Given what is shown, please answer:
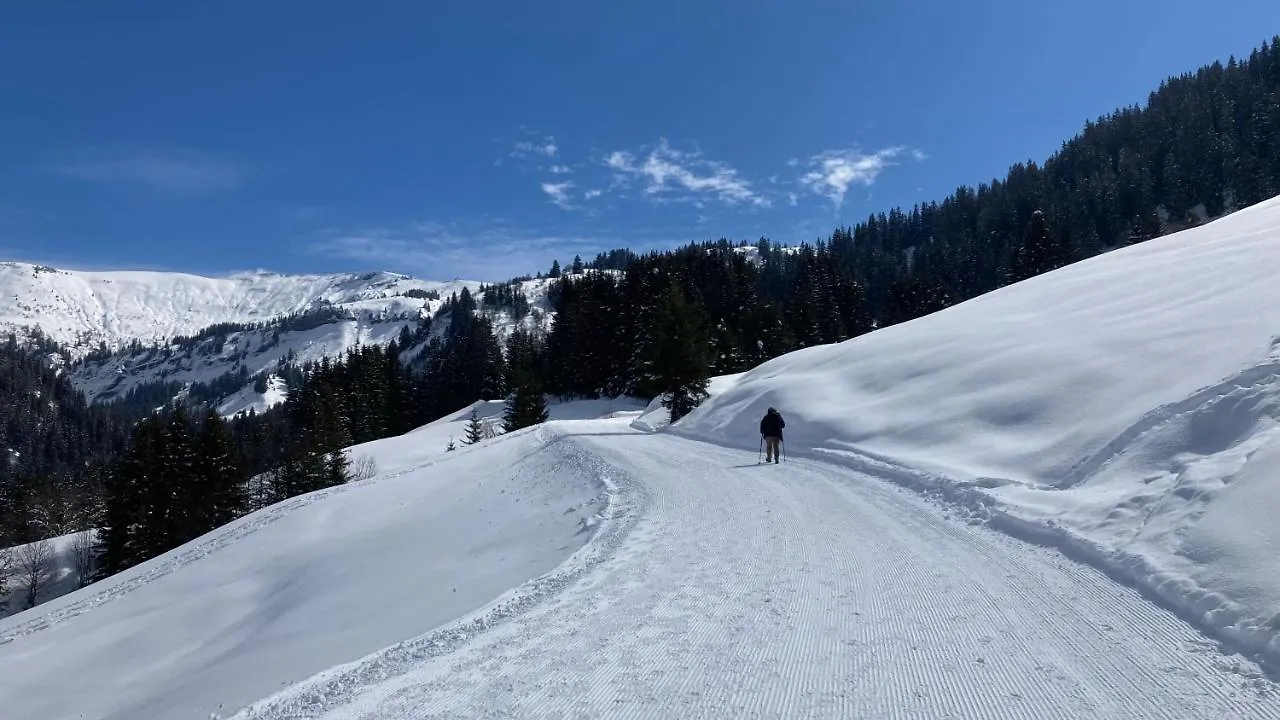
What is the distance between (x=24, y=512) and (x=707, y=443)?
84.6 m

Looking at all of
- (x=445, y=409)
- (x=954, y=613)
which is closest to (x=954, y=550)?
(x=954, y=613)

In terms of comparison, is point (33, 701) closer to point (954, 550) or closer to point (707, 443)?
point (954, 550)

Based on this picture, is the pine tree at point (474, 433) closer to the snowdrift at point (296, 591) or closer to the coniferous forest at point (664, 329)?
the coniferous forest at point (664, 329)

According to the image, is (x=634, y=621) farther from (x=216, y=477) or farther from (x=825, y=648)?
(x=216, y=477)

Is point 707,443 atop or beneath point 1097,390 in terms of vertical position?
beneath

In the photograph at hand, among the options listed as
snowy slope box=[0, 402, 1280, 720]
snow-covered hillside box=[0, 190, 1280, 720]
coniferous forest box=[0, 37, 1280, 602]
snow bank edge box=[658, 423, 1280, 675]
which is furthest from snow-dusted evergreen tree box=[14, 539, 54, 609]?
snow bank edge box=[658, 423, 1280, 675]

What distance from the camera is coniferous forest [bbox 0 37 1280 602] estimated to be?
45.5 m

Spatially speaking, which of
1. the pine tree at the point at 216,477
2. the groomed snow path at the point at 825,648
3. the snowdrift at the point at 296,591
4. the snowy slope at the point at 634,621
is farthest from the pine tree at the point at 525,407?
the groomed snow path at the point at 825,648

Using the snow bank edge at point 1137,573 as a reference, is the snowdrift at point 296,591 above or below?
below

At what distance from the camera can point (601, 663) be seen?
5.91 m

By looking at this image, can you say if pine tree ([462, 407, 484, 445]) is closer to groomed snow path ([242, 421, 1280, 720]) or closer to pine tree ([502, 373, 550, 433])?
pine tree ([502, 373, 550, 433])

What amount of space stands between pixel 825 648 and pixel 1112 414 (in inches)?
433

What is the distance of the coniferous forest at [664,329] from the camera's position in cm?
4550

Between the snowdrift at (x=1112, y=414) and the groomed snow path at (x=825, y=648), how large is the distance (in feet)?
2.56
